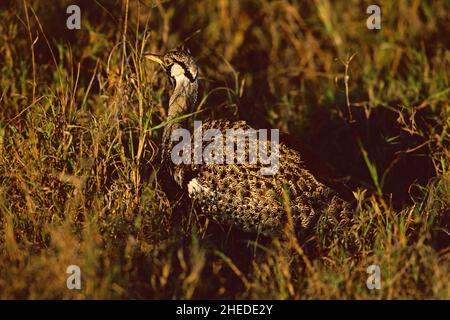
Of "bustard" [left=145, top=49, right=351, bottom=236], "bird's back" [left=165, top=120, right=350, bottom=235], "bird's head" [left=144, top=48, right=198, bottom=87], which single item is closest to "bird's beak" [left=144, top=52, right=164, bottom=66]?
"bird's head" [left=144, top=48, right=198, bottom=87]

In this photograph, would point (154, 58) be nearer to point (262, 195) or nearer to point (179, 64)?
point (179, 64)

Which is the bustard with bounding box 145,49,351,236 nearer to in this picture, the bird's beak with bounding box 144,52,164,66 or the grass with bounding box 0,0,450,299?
the grass with bounding box 0,0,450,299

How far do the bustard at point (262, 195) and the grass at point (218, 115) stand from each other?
0.10 meters

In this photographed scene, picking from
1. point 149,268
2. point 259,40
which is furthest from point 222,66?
point 149,268

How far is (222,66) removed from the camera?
19.8ft

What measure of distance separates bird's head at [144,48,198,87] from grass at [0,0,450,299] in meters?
0.13

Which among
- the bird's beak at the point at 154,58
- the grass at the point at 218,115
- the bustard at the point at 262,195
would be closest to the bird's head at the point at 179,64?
the bird's beak at the point at 154,58

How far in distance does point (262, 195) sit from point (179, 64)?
1.08 metres

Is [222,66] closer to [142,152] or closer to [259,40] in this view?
[259,40]

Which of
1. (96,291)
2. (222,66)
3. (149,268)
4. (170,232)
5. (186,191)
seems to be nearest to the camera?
(96,291)

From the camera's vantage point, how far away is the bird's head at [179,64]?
15.5 ft

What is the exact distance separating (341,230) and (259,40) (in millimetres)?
2927

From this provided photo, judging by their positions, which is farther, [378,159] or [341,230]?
[378,159]

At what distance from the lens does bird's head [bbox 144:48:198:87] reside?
4.72 meters
